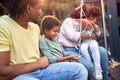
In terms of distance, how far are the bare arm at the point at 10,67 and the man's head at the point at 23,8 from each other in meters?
0.35

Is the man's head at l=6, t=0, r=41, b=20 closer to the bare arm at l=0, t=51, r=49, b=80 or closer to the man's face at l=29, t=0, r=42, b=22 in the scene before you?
the man's face at l=29, t=0, r=42, b=22

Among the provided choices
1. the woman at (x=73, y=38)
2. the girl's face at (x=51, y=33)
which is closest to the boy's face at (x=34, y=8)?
the girl's face at (x=51, y=33)

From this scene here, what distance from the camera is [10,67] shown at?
2270mm

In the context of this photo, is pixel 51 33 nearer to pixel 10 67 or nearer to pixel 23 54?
pixel 23 54

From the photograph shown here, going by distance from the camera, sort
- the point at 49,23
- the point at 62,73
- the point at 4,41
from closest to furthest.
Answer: the point at 4,41 < the point at 62,73 < the point at 49,23

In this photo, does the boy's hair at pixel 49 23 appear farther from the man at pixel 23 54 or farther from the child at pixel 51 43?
the man at pixel 23 54

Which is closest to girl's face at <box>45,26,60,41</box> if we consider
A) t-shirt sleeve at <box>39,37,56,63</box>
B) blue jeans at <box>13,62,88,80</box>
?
t-shirt sleeve at <box>39,37,56,63</box>

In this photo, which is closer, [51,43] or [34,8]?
[34,8]

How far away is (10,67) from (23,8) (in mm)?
480

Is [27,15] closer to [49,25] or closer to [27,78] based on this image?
[27,78]

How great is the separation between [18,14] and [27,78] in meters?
0.51

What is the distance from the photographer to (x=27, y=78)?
7.67 ft

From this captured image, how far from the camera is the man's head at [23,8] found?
2.41m

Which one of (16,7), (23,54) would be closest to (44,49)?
(23,54)
